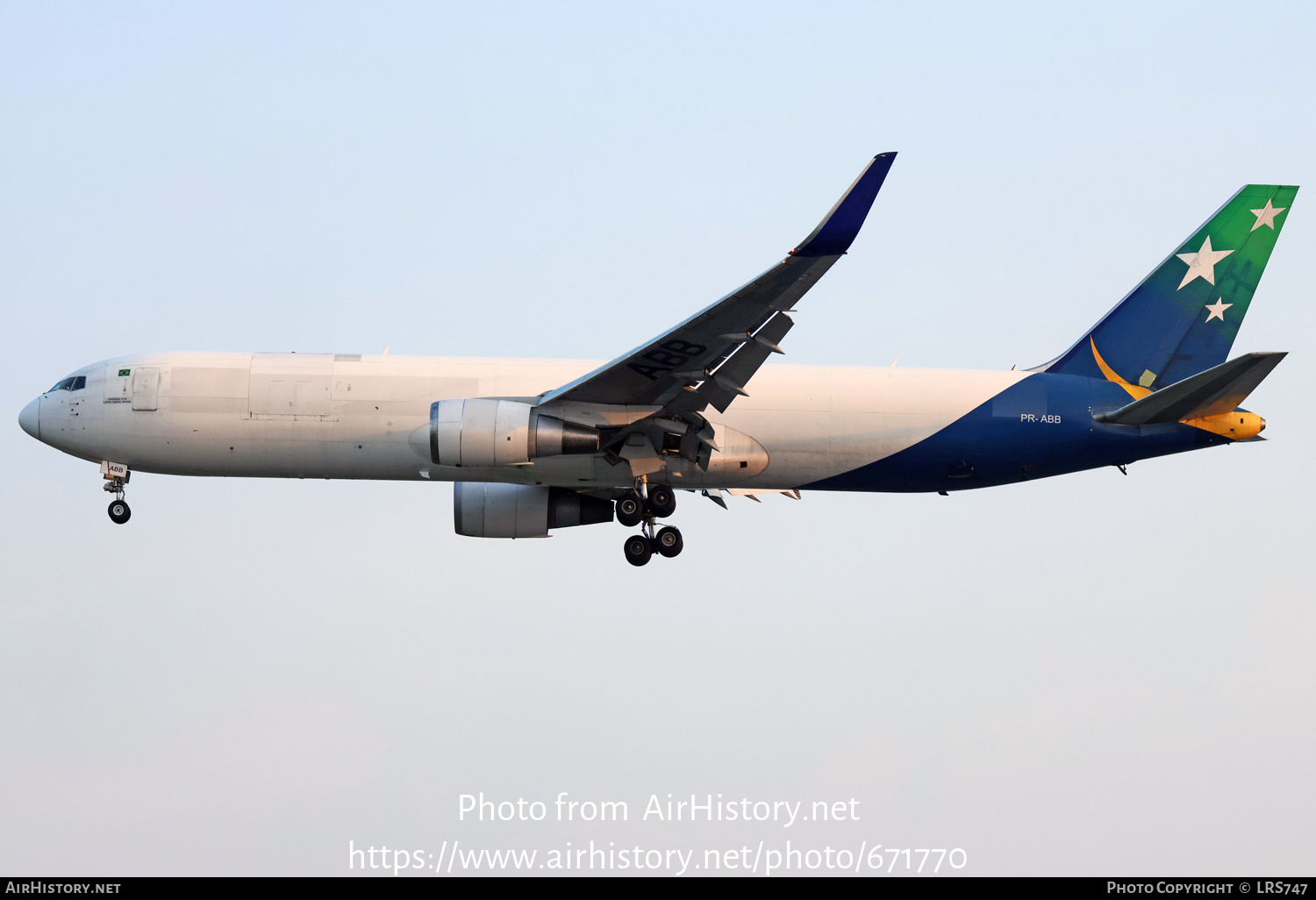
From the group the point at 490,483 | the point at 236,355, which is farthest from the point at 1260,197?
the point at 236,355

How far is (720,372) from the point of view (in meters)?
26.5

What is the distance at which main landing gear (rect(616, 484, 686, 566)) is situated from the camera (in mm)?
29234

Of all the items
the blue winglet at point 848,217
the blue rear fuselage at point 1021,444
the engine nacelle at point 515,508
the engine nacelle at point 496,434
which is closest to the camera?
the blue winglet at point 848,217

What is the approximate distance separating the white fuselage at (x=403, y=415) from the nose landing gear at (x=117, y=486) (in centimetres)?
33

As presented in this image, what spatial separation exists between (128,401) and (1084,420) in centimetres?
2001

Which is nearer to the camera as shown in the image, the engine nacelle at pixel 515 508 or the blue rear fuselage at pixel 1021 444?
the blue rear fuselage at pixel 1021 444

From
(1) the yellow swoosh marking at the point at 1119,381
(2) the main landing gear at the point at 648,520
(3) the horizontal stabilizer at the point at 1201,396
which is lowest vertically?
(2) the main landing gear at the point at 648,520

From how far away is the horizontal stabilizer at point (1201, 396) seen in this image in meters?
27.6

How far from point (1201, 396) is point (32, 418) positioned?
967 inches

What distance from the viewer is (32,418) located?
3105 centimetres

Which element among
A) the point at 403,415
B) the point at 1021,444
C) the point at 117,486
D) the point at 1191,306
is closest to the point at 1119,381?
the point at 1191,306

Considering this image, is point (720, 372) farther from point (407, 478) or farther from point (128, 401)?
point (128, 401)

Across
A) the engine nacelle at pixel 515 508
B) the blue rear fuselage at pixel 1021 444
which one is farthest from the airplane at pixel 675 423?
the engine nacelle at pixel 515 508

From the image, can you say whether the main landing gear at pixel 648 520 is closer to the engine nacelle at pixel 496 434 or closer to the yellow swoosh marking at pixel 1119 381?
the engine nacelle at pixel 496 434
